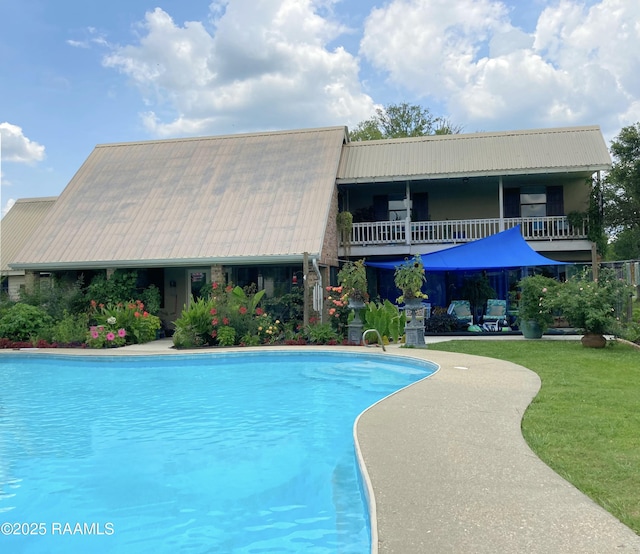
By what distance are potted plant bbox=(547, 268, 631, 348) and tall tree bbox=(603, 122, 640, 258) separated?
9832 mm

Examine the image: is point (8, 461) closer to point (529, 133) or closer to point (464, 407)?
point (464, 407)

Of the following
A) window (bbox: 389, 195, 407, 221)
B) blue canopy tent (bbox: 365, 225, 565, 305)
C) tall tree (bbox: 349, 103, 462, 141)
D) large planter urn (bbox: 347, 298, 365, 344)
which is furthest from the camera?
tall tree (bbox: 349, 103, 462, 141)

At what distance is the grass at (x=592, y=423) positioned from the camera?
437 centimetres

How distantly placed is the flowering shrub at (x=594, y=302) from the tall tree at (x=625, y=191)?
970cm

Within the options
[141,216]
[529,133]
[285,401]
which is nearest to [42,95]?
[141,216]

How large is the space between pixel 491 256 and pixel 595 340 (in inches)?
156

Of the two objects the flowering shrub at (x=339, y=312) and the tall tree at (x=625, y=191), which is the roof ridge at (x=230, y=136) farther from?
the tall tree at (x=625, y=191)

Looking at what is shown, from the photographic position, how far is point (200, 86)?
65.2 ft

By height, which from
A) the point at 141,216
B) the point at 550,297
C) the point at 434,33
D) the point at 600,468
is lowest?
the point at 600,468

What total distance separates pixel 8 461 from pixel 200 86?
1608cm

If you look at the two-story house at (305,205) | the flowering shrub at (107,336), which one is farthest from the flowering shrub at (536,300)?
the flowering shrub at (107,336)

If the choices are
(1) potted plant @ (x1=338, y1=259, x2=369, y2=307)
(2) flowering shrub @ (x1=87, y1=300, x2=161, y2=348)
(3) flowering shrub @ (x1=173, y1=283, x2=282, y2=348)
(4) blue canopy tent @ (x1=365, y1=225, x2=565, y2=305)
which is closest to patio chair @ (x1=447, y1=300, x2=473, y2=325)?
(4) blue canopy tent @ (x1=365, y1=225, x2=565, y2=305)

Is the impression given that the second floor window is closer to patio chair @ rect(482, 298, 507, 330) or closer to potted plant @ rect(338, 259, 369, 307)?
patio chair @ rect(482, 298, 507, 330)

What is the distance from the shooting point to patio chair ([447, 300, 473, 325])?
17.9 metres
